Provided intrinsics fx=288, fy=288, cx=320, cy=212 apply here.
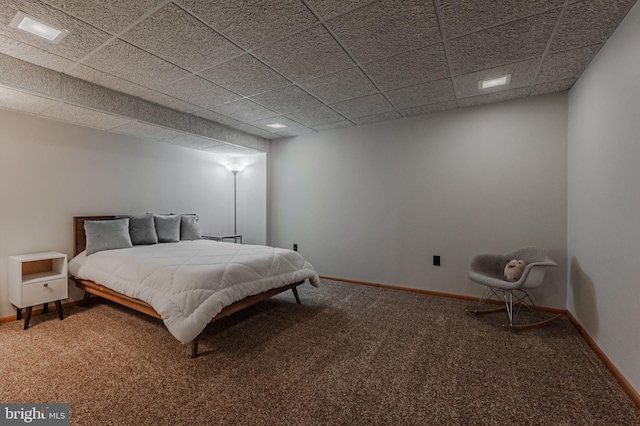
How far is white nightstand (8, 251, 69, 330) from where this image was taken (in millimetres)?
2775

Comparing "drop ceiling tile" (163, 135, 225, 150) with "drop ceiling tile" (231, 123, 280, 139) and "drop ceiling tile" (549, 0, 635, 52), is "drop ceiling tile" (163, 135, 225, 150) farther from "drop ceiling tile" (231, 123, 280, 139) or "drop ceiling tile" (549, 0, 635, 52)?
"drop ceiling tile" (549, 0, 635, 52)

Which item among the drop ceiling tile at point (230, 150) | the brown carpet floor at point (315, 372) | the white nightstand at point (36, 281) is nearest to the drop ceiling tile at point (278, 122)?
the drop ceiling tile at point (230, 150)

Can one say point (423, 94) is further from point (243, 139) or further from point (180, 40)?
point (243, 139)

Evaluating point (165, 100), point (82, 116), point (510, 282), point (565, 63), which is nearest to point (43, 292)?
point (82, 116)

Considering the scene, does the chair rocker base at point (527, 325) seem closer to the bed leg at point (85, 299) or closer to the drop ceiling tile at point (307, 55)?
the drop ceiling tile at point (307, 55)

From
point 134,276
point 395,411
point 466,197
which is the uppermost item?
point 466,197

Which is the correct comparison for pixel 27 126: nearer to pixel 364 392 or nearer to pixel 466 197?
pixel 364 392

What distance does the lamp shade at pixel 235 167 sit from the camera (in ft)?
17.8

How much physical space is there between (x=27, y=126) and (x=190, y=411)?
3.52 m

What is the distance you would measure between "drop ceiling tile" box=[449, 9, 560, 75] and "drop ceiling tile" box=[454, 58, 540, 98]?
12 centimetres

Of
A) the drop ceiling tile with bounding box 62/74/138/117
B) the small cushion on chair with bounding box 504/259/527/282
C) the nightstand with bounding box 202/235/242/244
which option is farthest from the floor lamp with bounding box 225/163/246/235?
the small cushion on chair with bounding box 504/259/527/282

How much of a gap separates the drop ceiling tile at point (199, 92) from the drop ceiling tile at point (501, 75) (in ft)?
7.99

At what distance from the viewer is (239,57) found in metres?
2.43

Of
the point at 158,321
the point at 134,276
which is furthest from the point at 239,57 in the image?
→ the point at 158,321
